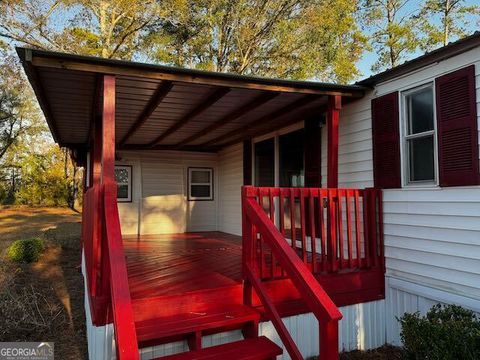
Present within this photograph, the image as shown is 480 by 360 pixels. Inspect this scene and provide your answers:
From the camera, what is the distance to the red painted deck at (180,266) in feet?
11.7

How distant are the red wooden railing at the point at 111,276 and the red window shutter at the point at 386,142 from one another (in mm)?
2979

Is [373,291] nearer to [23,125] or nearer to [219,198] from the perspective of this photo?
[219,198]

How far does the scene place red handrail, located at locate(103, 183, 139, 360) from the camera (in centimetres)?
187

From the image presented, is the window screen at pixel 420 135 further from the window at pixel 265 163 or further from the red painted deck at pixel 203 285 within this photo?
the window at pixel 265 163

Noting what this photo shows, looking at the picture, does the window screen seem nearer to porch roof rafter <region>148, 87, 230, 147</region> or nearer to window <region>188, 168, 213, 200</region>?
porch roof rafter <region>148, 87, 230, 147</region>

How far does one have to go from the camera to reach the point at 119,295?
2.15 m

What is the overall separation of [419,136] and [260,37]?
44.0 feet

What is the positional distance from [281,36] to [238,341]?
48.0ft

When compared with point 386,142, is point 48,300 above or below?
below

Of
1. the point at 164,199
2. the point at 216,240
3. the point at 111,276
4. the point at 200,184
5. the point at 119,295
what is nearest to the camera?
the point at 119,295

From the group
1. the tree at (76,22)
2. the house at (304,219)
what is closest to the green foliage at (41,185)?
the tree at (76,22)

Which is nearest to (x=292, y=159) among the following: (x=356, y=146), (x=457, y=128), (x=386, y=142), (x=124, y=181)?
(x=356, y=146)

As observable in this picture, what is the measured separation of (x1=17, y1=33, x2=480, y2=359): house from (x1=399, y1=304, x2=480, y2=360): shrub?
48 centimetres

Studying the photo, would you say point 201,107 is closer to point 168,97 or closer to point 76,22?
point 168,97
